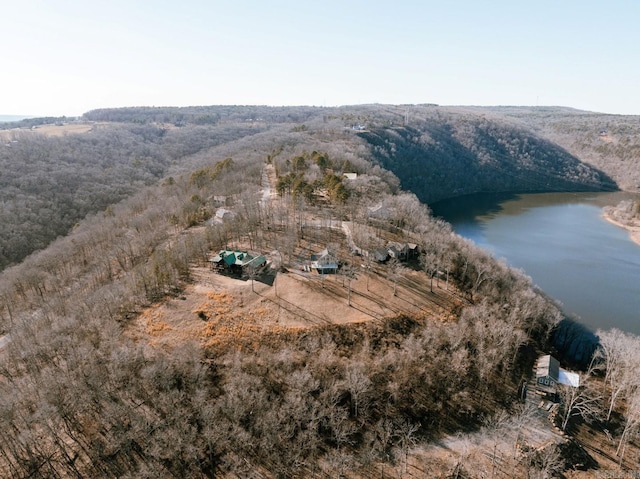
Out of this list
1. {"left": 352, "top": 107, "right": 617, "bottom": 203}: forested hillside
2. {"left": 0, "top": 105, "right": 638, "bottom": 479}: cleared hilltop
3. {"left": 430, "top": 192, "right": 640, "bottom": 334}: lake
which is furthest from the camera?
{"left": 352, "top": 107, "right": 617, "bottom": 203}: forested hillside

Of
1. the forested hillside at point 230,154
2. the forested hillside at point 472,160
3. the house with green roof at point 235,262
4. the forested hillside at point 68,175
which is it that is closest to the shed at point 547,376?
the house with green roof at point 235,262

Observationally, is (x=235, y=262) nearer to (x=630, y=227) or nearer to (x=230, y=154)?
(x=230, y=154)

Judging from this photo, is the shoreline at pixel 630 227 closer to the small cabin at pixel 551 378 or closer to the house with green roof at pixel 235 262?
the small cabin at pixel 551 378

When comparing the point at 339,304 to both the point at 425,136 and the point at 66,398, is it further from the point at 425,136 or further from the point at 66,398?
the point at 425,136

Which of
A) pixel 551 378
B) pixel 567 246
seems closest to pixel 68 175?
pixel 551 378

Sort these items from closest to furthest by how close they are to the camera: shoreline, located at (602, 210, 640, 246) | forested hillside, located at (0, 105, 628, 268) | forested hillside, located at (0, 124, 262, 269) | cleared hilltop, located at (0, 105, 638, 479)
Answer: cleared hilltop, located at (0, 105, 638, 479), forested hillside, located at (0, 124, 262, 269), forested hillside, located at (0, 105, 628, 268), shoreline, located at (602, 210, 640, 246)

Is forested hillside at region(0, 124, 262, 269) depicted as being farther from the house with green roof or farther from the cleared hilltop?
the house with green roof

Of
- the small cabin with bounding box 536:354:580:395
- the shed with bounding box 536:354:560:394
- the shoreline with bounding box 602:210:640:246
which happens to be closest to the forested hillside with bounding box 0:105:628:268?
the shoreline with bounding box 602:210:640:246

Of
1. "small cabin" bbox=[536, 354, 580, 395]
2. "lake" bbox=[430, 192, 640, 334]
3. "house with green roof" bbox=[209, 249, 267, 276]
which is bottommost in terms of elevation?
"lake" bbox=[430, 192, 640, 334]
